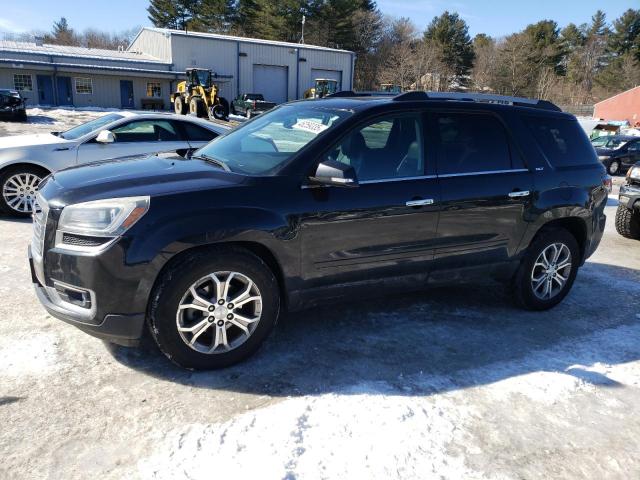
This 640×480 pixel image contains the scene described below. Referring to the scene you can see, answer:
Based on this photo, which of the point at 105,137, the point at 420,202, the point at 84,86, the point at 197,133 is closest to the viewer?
the point at 420,202

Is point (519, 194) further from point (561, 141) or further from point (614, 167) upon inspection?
point (614, 167)

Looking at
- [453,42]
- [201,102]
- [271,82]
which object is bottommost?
[201,102]

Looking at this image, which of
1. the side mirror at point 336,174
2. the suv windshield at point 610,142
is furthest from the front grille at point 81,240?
the suv windshield at point 610,142

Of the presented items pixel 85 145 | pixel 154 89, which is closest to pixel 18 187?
pixel 85 145

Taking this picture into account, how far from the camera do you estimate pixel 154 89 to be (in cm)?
4175

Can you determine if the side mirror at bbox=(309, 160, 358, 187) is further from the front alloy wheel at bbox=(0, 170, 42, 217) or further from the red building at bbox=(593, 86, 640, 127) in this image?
the red building at bbox=(593, 86, 640, 127)

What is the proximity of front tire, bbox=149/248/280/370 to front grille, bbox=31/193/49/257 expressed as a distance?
2.71 ft

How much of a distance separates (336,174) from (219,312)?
1129mm

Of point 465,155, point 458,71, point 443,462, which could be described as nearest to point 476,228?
point 465,155

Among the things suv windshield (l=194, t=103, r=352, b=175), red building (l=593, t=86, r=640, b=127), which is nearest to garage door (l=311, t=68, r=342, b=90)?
red building (l=593, t=86, r=640, b=127)

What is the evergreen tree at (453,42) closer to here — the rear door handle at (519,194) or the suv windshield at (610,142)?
the suv windshield at (610,142)

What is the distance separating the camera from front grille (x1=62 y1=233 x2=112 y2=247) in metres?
2.95

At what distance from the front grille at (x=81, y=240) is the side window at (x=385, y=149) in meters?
1.56

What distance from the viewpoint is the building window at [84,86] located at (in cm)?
3856
